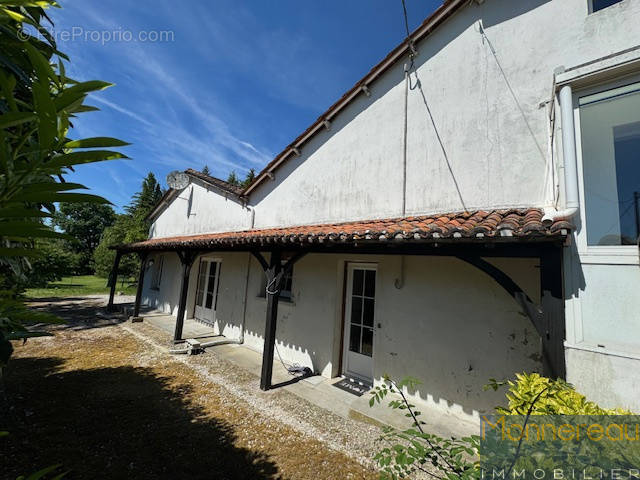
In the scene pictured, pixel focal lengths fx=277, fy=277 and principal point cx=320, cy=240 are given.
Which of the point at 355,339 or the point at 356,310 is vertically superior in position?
the point at 356,310

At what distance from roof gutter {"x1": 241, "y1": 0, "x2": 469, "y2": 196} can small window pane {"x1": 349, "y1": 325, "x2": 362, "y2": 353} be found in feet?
17.8

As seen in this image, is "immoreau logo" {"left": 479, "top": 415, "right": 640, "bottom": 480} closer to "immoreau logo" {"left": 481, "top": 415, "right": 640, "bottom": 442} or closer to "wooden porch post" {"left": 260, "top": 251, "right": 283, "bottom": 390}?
"immoreau logo" {"left": 481, "top": 415, "right": 640, "bottom": 442}

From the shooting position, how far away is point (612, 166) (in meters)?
3.14

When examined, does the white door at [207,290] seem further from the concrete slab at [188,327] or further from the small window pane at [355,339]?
the small window pane at [355,339]

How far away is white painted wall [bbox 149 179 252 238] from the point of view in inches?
411

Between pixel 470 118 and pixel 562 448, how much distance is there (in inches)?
209

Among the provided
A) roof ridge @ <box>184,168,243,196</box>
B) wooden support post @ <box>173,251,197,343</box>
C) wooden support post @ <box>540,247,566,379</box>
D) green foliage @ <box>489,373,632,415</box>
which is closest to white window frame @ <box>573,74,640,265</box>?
wooden support post @ <box>540,247,566,379</box>

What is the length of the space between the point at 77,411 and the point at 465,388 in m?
6.43

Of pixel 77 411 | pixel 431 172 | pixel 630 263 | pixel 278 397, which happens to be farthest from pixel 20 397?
pixel 630 263

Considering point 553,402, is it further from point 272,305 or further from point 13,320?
point 272,305

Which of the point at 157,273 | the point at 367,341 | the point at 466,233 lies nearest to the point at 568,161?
the point at 466,233

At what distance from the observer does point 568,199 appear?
3234 millimetres

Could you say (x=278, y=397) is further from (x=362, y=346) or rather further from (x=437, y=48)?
(x=437, y=48)

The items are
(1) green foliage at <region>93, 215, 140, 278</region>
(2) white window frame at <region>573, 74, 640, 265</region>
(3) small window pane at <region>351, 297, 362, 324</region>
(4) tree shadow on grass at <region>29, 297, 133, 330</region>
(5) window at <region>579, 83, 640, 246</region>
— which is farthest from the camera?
(1) green foliage at <region>93, 215, 140, 278</region>
